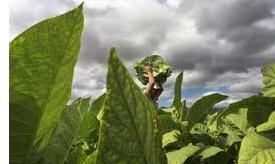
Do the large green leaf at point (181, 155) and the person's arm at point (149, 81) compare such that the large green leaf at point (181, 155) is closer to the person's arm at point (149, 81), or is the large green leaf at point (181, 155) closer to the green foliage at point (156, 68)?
the person's arm at point (149, 81)

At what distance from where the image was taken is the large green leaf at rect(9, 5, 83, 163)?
66 cm

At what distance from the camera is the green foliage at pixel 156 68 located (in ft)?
11.7

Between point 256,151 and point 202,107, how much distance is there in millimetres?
1334

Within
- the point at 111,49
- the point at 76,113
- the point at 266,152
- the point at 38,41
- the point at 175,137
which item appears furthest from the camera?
the point at 175,137

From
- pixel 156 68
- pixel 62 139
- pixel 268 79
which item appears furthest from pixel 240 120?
→ pixel 62 139

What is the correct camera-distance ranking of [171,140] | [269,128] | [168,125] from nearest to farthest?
1. [269,128]
2. [171,140]
3. [168,125]

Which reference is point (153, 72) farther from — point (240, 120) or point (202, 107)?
point (240, 120)

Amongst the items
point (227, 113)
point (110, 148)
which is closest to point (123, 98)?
point (110, 148)

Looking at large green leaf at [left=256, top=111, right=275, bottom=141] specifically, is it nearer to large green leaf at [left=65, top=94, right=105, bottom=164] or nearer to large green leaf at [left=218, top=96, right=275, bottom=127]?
large green leaf at [left=218, top=96, right=275, bottom=127]

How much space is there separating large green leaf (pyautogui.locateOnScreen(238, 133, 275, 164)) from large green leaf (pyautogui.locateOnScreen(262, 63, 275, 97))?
0.87 metres

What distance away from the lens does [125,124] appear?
23.5 inches

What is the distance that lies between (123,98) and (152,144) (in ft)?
0.36

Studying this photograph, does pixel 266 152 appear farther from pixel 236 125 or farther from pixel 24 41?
pixel 24 41

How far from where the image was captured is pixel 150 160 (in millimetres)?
661
